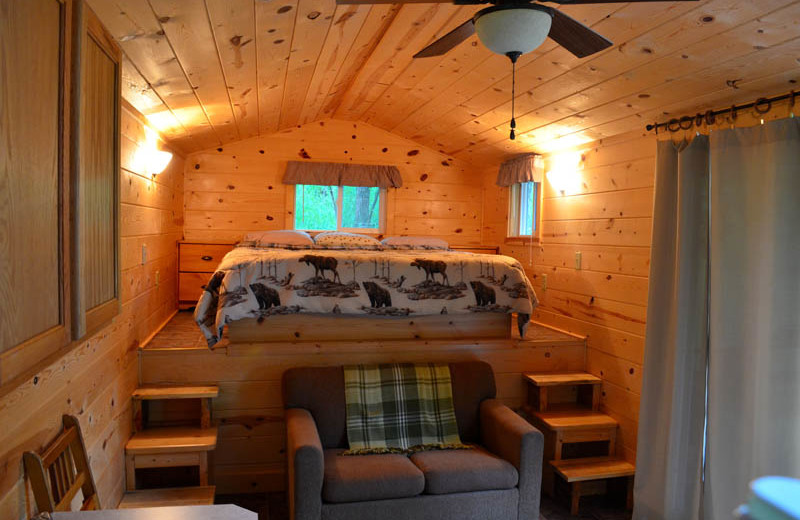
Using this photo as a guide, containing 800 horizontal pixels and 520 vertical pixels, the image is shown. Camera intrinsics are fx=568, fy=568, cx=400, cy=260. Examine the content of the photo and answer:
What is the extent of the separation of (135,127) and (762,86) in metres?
2.99

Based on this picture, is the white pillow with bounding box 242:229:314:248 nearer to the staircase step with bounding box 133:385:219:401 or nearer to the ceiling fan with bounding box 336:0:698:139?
the staircase step with bounding box 133:385:219:401

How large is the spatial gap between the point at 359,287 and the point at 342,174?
7.61 feet

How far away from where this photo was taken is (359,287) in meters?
3.35

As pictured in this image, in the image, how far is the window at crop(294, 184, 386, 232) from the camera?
5.45m

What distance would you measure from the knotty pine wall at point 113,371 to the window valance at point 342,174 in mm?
1217

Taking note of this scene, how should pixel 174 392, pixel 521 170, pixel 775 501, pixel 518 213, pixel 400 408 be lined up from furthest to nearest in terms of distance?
pixel 518 213 < pixel 521 170 < pixel 400 408 < pixel 174 392 < pixel 775 501

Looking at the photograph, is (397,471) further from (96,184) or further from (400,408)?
(96,184)

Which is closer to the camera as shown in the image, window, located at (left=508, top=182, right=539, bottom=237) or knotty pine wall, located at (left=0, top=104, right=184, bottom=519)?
knotty pine wall, located at (left=0, top=104, right=184, bottom=519)

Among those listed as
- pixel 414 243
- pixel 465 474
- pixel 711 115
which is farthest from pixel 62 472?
pixel 414 243

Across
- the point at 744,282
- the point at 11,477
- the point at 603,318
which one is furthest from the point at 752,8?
Answer: the point at 11,477

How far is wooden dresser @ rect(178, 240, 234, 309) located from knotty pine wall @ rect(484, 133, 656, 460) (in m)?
2.84

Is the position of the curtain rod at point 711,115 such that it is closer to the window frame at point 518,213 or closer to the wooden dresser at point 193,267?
the window frame at point 518,213

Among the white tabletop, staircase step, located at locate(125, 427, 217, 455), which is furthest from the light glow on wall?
the white tabletop

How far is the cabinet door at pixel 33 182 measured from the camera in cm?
98
